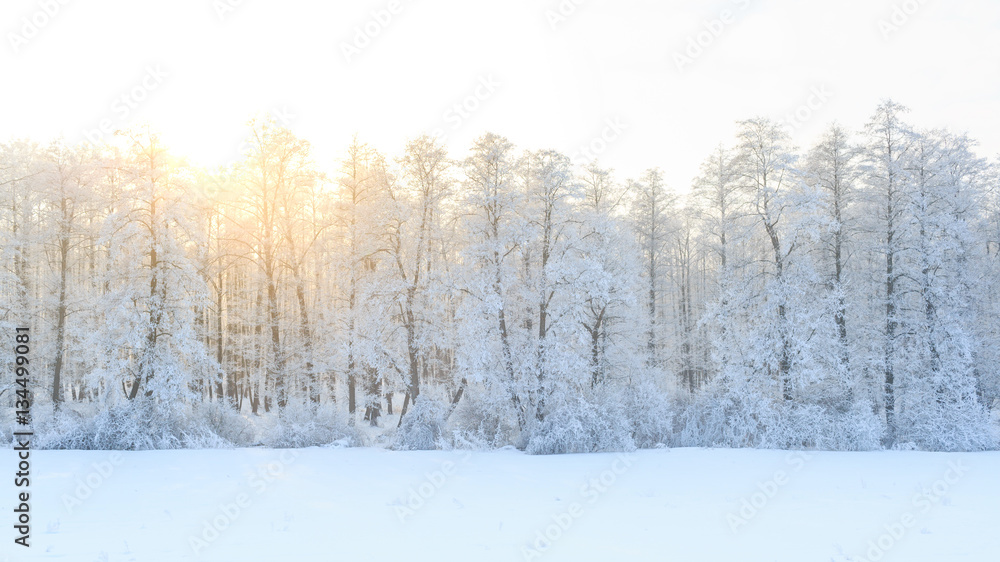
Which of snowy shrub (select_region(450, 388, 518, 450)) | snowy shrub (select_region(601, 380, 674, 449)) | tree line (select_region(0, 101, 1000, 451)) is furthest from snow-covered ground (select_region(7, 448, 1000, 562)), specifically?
snowy shrub (select_region(601, 380, 674, 449))

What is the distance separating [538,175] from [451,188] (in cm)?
320

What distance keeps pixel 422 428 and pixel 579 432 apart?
488 centimetres

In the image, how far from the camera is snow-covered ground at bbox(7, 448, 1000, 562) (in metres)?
6.89

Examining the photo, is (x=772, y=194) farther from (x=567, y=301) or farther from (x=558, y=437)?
(x=558, y=437)

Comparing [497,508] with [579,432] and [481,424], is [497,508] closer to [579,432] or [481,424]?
[579,432]

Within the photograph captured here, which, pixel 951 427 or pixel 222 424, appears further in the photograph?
pixel 951 427

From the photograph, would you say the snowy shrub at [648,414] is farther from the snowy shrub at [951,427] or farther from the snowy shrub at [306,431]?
the snowy shrub at [306,431]

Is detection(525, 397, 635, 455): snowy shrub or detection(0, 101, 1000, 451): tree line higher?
detection(0, 101, 1000, 451): tree line

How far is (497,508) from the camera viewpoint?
30.4 ft

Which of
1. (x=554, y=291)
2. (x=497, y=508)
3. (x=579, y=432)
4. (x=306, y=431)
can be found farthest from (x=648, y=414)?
(x=306, y=431)

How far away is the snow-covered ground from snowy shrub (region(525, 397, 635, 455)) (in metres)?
1.60

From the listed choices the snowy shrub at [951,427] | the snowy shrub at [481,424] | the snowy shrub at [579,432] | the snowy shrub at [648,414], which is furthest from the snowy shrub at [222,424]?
the snowy shrub at [951,427]

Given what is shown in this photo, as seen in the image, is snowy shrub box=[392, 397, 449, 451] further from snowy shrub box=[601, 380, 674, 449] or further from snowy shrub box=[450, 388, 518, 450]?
snowy shrub box=[601, 380, 674, 449]

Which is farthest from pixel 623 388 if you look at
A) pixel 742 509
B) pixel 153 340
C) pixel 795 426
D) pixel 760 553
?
pixel 153 340
